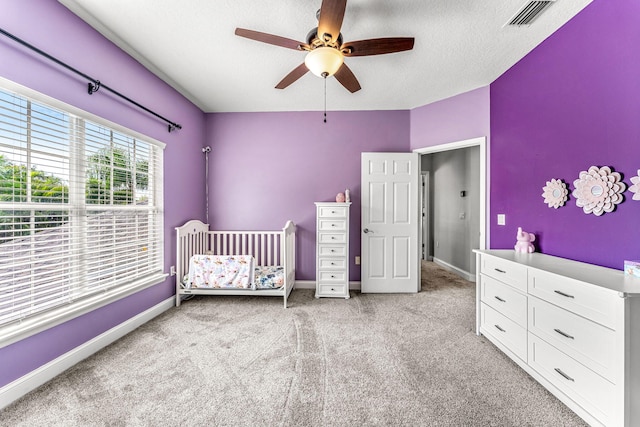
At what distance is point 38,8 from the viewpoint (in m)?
1.61

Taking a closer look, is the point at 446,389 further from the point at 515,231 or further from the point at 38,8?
the point at 38,8

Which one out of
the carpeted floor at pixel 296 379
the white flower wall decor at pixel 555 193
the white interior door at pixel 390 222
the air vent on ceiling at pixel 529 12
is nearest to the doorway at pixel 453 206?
the white interior door at pixel 390 222

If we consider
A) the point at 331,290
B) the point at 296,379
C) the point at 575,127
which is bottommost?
the point at 296,379

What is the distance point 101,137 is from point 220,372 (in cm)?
210

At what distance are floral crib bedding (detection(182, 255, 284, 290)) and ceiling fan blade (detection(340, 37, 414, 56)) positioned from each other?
7.26 feet

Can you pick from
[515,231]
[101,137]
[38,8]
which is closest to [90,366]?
[101,137]

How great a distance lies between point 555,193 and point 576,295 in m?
0.98

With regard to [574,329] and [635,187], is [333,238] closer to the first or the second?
[574,329]

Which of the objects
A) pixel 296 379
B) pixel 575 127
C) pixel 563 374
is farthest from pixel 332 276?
pixel 575 127

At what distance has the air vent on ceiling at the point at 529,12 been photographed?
5.55 feet

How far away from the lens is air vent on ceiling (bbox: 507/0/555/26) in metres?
1.69

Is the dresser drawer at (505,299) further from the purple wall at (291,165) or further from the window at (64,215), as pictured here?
the window at (64,215)

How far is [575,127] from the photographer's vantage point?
73.0 inches

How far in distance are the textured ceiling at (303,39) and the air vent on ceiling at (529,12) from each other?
0.05 metres
